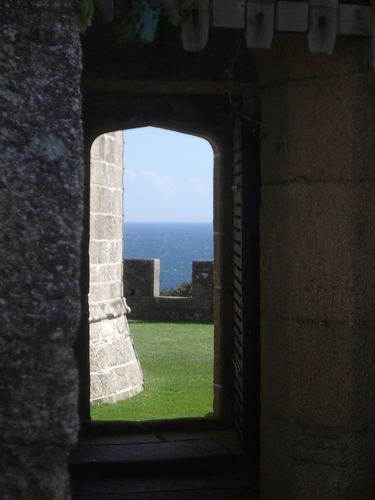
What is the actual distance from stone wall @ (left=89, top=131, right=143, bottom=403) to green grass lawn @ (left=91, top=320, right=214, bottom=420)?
0.87ft

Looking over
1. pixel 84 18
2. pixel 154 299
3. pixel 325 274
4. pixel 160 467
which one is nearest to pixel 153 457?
pixel 160 467

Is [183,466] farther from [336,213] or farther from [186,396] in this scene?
[186,396]

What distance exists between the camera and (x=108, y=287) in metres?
9.27

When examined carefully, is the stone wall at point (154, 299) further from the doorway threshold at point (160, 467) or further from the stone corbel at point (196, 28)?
the stone corbel at point (196, 28)

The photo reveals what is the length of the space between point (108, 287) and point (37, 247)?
777 cm

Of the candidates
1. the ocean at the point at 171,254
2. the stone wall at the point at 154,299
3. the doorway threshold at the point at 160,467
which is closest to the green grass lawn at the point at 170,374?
the stone wall at the point at 154,299

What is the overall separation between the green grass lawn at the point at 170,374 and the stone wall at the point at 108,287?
0.87 feet

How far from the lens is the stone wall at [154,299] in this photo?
15922mm

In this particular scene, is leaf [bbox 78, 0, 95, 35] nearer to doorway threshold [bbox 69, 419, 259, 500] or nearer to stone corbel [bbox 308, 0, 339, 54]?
stone corbel [bbox 308, 0, 339, 54]

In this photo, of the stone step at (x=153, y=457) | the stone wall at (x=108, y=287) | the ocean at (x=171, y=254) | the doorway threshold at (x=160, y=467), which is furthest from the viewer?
the ocean at (x=171, y=254)

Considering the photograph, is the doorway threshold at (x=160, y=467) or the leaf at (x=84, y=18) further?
the doorway threshold at (x=160, y=467)

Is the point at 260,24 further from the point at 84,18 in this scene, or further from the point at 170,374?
the point at 170,374

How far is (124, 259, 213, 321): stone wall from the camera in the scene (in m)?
15.9

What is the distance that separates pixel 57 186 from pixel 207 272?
14294 mm
